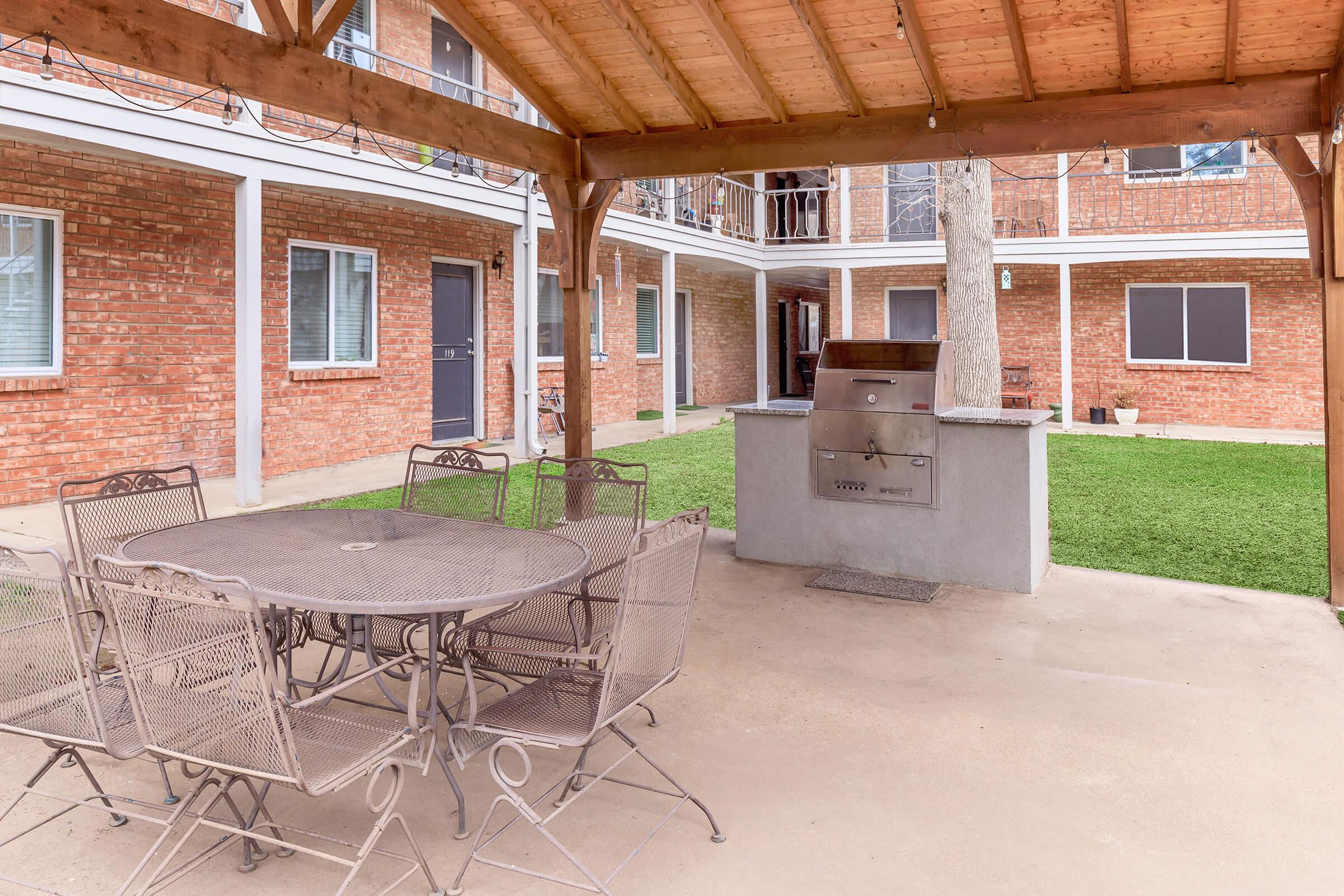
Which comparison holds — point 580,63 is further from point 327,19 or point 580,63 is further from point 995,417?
point 995,417

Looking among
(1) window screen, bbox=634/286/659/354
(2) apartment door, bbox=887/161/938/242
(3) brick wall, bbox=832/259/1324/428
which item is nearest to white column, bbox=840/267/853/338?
(3) brick wall, bbox=832/259/1324/428

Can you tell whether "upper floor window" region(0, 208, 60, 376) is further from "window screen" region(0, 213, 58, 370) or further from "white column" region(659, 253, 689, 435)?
"white column" region(659, 253, 689, 435)

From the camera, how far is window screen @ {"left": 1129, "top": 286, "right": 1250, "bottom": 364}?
1454 cm

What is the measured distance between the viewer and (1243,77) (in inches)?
212

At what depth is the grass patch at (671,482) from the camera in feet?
26.8

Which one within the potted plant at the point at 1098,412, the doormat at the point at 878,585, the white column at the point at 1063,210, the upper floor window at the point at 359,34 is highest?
the upper floor window at the point at 359,34

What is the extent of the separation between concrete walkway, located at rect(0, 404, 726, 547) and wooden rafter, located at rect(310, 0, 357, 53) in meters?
3.76

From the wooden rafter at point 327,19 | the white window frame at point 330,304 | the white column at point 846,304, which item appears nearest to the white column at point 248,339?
the white window frame at point 330,304

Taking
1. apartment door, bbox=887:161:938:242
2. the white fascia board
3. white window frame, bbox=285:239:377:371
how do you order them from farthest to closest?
apartment door, bbox=887:161:938:242 < white window frame, bbox=285:239:377:371 < the white fascia board

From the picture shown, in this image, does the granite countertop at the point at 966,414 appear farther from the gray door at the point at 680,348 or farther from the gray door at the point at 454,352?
the gray door at the point at 680,348

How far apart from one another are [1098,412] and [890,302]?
415 centimetres

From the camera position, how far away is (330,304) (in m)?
10.3

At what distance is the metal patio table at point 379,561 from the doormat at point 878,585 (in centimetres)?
258

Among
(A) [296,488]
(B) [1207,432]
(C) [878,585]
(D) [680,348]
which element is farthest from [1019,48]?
(D) [680,348]
